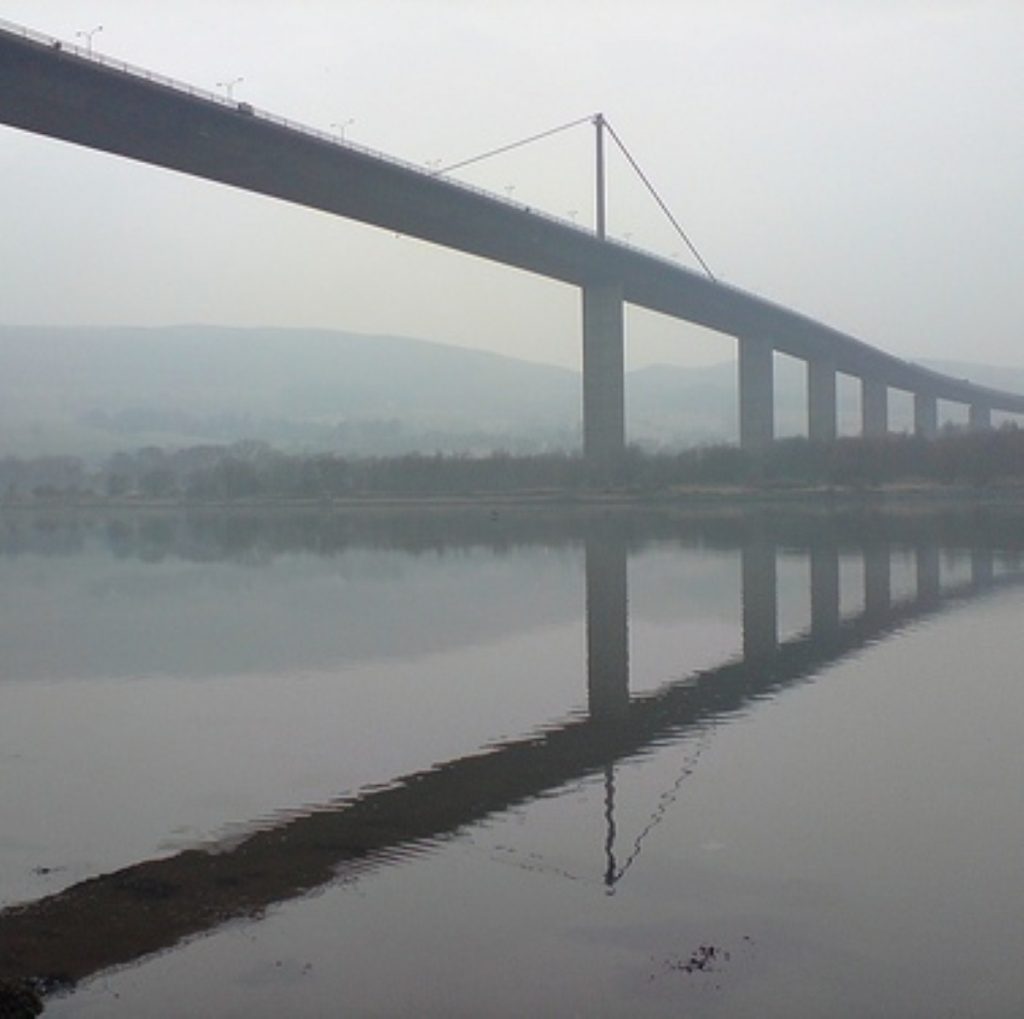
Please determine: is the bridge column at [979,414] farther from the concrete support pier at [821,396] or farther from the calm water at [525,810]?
the calm water at [525,810]

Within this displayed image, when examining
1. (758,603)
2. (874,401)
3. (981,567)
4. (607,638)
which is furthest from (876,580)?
(874,401)

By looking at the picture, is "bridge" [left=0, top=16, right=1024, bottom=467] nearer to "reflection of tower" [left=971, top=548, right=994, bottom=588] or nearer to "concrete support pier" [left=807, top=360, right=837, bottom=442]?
"concrete support pier" [left=807, top=360, right=837, bottom=442]

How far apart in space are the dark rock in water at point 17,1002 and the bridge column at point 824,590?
1326 cm

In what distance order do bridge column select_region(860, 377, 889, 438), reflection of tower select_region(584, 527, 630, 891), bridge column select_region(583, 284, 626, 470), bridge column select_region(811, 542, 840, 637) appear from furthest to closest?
bridge column select_region(860, 377, 889, 438) → bridge column select_region(583, 284, 626, 470) → bridge column select_region(811, 542, 840, 637) → reflection of tower select_region(584, 527, 630, 891)

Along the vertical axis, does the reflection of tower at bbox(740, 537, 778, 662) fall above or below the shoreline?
below

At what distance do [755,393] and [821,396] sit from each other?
397 inches

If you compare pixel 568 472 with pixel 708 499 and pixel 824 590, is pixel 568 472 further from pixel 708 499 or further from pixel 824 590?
pixel 824 590

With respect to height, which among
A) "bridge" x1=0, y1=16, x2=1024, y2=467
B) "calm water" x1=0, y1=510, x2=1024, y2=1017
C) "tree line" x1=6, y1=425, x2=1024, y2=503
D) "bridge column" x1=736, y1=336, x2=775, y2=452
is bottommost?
"calm water" x1=0, y1=510, x2=1024, y2=1017

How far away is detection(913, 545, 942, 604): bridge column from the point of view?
73.9 ft

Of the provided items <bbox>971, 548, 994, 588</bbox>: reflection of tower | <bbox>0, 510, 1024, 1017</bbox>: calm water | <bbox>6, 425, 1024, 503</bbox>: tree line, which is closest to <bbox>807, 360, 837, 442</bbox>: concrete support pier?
<bbox>6, 425, 1024, 503</bbox>: tree line

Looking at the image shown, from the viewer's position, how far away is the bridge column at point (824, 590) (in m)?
18.9

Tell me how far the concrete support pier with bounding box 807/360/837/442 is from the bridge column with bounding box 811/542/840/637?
47.0 m

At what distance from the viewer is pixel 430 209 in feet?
178

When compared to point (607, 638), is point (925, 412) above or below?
above
